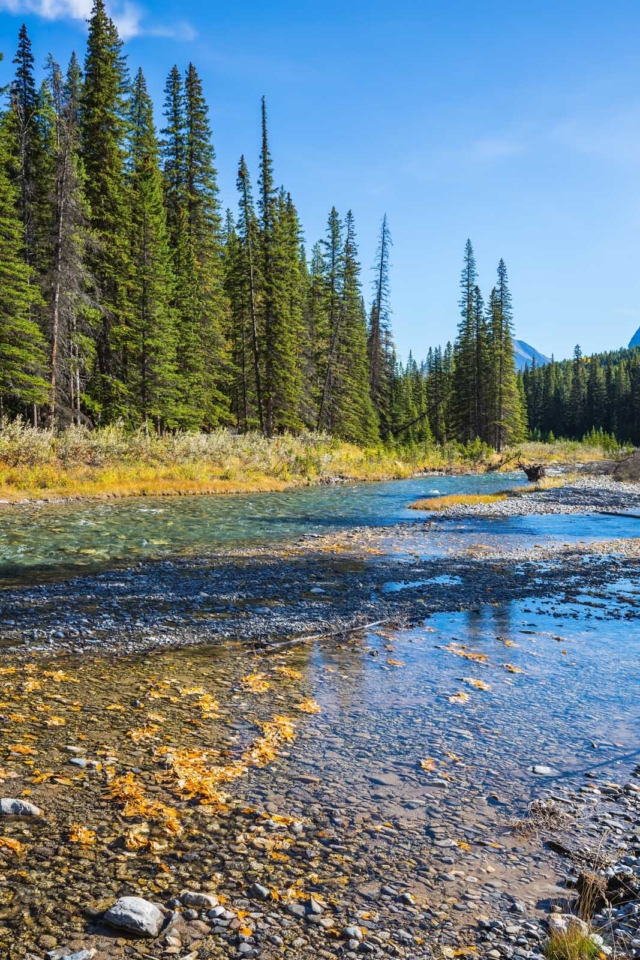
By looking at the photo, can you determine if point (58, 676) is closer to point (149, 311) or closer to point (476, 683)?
point (476, 683)

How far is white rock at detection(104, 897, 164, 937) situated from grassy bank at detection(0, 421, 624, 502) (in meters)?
21.3

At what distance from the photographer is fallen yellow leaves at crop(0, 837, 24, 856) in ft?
11.8

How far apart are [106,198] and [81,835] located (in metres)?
37.2

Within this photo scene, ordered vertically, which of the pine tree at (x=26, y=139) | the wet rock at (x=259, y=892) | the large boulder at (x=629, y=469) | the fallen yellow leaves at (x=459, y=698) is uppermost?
the pine tree at (x=26, y=139)

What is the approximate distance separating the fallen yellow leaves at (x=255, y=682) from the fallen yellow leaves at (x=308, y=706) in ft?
1.60

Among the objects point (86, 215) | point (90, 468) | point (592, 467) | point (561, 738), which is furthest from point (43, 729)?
point (592, 467)

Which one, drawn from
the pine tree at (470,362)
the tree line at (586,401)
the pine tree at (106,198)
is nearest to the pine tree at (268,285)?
the pine tree at (106,198)

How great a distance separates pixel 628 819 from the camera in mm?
4340

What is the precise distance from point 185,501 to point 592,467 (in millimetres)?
36381

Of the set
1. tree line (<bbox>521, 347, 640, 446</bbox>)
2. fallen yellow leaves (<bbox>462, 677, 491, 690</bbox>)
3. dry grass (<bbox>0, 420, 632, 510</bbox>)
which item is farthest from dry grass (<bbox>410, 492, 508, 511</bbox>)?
tree line (<bbox>521, 347, 640, 446</bbox>)

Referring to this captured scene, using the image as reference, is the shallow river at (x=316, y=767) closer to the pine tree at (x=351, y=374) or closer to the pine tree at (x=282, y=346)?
the pine tree at (x=282, y=346)

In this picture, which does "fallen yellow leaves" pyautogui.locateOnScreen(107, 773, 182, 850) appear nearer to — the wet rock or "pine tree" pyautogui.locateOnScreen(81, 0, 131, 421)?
the wet rock

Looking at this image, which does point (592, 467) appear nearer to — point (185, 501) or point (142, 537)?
point (185, 501)

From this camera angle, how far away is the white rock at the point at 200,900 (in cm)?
322
